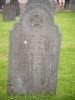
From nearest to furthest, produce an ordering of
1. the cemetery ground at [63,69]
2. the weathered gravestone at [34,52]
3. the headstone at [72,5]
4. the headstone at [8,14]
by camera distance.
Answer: the weathered gravestone at [34,52]
the cemetery ground at [63,69]
the headstone at [8,14]
the headstone at [72,5]

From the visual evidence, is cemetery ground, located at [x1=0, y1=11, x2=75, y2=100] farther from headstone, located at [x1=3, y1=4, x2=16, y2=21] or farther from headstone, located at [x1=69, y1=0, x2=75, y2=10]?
headstone, located at [x1=69, y1=0, x2=75, y2=10]

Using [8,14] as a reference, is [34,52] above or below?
below

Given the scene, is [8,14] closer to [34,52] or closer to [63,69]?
[63,69]

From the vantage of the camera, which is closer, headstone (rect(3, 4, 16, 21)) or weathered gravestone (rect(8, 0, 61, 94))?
weathered gravestone (rect(8, 0, 61, 94))

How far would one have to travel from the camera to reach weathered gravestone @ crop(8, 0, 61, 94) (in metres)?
8.32

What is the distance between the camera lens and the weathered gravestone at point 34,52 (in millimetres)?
8320

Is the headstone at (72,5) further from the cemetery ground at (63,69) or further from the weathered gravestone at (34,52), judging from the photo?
the weathered gravestone at (34,52)

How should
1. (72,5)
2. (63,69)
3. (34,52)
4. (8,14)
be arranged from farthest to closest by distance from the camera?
(72,5)
(8,14)
(63,69)
(34,52)

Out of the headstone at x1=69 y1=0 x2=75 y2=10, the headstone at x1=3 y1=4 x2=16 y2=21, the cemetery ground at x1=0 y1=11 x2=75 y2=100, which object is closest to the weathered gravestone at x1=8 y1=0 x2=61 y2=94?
the cemetery ground at x1=0 y1=11 x2=75 y2=100

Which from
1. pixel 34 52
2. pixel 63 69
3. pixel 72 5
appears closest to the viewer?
pixel 34 52

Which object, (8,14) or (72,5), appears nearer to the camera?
(8,14)

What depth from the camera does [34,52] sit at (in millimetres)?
8484

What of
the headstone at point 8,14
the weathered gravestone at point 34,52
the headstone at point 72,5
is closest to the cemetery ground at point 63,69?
the weathered gravestone at point 34,52

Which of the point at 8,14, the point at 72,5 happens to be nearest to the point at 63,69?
the point at 8,14
